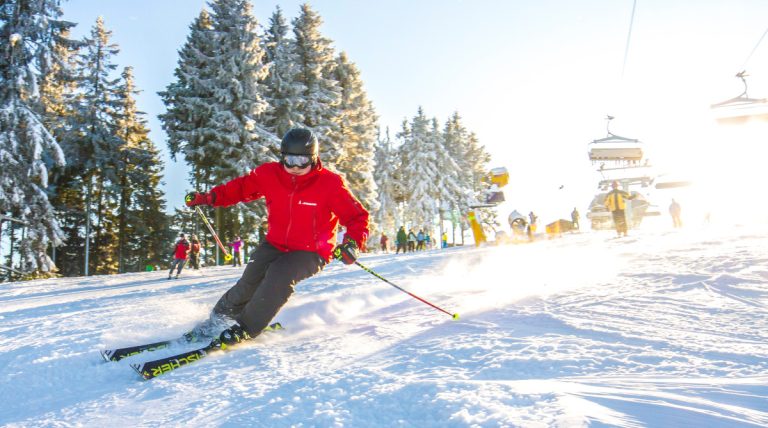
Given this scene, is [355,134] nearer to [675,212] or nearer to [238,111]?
[238,111]

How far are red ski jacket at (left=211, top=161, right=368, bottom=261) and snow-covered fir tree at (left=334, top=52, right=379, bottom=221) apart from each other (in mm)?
20927

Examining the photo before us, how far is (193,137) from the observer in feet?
71.8

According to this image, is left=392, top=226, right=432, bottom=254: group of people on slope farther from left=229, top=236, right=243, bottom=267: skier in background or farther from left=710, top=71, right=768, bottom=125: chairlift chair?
left=710, top=71, right=768, bottom=125: chairlift chair

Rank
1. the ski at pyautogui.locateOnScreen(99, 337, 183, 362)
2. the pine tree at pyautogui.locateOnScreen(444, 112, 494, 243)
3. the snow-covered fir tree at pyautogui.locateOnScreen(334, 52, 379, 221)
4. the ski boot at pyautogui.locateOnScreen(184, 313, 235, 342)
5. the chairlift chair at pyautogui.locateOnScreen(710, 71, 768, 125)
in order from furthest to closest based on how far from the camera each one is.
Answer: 1. the pine tree at pyautogui.locateOnScreen(444, 112, 494, 243)
2. the snow-covered fir tree at pyautogui.locateOnScreen(334, 52, 379, 221)
3. the chairlift chair at pyautogui.locateOnScreen(710, 71, 768, 125)
4. the ski boot at pyautogui.locateOnScreen(184, 313, 235, 342)
5. the ski at pyautogui.locateOnScreen(99, 337, 183, 362)

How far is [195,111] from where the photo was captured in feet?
72.2

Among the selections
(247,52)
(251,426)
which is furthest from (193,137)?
(251,426)

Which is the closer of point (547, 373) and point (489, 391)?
point (489, 391)

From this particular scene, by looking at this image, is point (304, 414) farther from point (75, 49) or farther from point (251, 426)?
point (75, 49)

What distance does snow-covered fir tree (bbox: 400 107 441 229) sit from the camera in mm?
37219

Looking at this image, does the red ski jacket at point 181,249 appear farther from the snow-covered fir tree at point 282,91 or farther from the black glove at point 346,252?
the black glove at point 346,252

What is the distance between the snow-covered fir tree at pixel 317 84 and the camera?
78.9 feet

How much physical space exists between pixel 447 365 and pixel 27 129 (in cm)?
1787

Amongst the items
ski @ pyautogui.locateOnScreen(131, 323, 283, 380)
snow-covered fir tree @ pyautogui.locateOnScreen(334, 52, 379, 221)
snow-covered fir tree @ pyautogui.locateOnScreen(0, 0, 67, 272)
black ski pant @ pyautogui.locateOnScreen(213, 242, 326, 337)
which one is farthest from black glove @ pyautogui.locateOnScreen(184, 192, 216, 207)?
snow-covered fir tree @ pyautogui.locateOnScreen(334, 52, 379, 221)

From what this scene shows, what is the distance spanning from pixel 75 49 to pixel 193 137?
19.8 feet
